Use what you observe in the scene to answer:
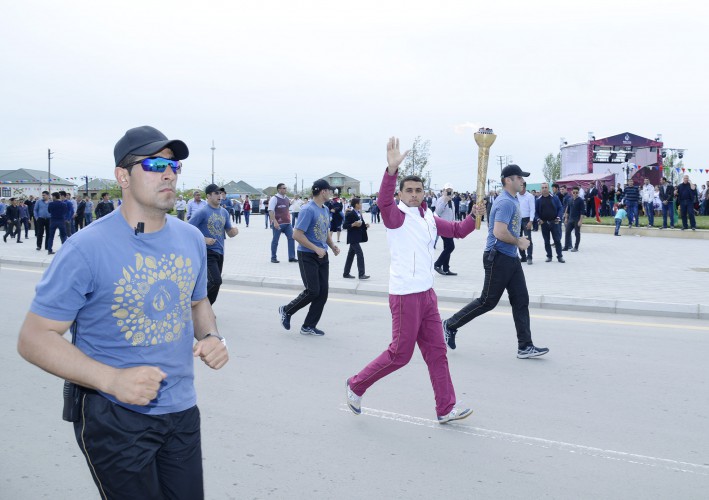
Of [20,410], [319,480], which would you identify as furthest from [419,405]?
[20,410]

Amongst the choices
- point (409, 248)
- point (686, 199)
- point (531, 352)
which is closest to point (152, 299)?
point (409, 248)

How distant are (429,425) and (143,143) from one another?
336 cm

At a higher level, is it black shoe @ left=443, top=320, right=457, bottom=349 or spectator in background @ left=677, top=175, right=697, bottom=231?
spectator in background @ left=677, top=175, right=697, bottom=231

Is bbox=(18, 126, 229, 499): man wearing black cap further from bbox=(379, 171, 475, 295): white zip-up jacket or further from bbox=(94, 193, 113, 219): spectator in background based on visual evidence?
bbox=(94, 193, 113, 219): spectator in background

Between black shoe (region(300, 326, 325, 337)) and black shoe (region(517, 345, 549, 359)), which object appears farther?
black shoe (region(300, 326, 325, 337))

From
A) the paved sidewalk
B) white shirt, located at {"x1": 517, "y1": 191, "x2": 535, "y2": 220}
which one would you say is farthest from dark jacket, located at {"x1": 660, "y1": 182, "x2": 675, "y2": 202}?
white shirt, located at {"x1": 517, "y1": 191, "x2": 535, "y2": 220}

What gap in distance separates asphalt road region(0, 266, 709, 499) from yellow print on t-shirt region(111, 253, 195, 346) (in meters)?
1.83

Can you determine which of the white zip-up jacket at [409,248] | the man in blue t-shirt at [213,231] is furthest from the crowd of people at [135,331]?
the man in blue t-shirt at [213,231]

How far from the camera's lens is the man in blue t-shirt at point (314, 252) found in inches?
317

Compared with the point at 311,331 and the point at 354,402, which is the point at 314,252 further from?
the point at 354,402

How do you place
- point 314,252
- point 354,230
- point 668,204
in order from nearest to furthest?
point 314,252 → point 354,230 → point 668,204

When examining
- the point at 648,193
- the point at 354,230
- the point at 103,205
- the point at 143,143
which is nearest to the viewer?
the point at 143,143

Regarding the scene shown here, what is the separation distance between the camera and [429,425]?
507 centimetres

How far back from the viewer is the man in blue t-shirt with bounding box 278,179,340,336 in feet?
26.5
